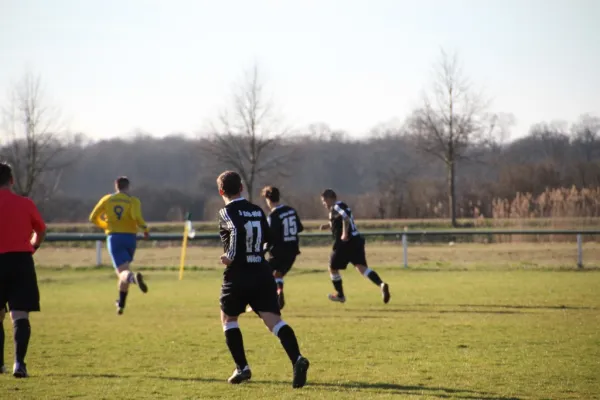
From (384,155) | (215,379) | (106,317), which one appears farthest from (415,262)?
(384,155)

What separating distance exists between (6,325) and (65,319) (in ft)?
3.14

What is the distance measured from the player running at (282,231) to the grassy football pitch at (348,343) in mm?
811

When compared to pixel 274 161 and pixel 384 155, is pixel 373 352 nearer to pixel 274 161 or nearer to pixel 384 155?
pixel 274 161

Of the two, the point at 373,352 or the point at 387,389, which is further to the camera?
the point at 373,352

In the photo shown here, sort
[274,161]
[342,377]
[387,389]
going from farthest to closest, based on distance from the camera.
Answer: [274,161], [342,377], [387,389]

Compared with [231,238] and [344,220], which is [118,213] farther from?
[231,238]

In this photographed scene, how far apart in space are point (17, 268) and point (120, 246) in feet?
18.8

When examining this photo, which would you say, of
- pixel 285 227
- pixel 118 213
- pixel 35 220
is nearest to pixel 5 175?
pixel 35 220

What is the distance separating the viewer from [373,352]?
9805mm

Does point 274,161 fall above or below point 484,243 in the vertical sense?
above

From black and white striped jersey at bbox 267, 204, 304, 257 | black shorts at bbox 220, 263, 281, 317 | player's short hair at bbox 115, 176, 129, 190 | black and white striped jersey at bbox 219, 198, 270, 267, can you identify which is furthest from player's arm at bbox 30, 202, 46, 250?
black and white striped jersey at bbox 267, 204, 304, 257

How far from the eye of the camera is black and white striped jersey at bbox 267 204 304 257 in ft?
46.6

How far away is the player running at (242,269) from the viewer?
7.73 meters

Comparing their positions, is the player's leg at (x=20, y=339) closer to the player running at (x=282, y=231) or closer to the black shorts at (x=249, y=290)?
the black shorts at (x=249, y=290)
